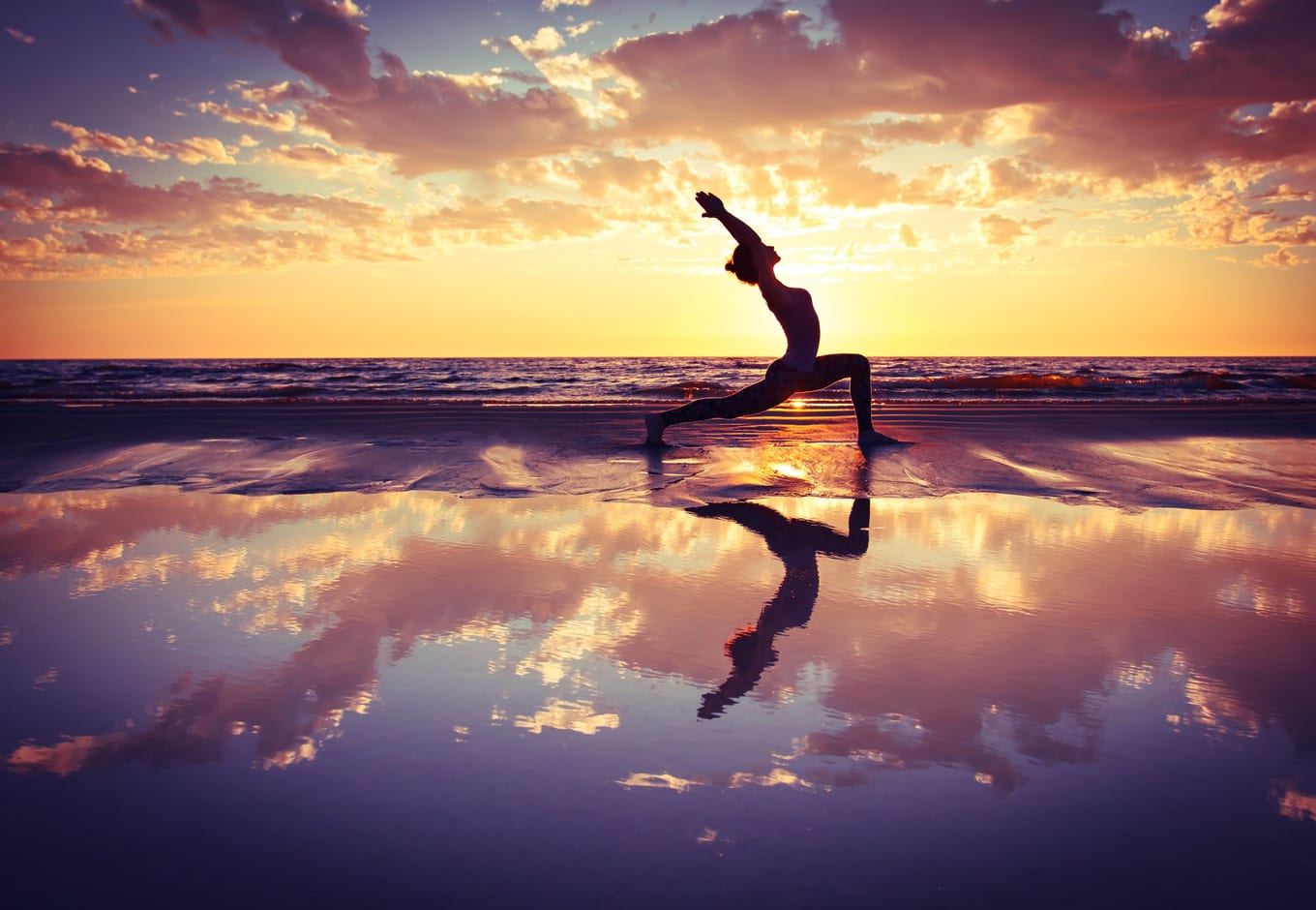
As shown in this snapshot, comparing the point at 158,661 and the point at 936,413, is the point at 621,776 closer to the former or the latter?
the point at 158,661

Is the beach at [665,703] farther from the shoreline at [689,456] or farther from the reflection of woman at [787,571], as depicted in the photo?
the shoreline at [689,456]

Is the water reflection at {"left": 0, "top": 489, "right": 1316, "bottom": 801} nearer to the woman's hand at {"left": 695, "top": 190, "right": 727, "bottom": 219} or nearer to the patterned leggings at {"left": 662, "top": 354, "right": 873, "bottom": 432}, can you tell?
the patterned leggings at {"left": 662, "top": 354, "right": 873, "bottom": 432}

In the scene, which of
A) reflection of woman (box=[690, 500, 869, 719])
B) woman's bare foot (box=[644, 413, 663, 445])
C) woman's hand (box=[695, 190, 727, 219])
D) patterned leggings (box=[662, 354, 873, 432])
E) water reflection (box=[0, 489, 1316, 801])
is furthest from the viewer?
woman's bare foot (box=[644, 413, 663, 445])

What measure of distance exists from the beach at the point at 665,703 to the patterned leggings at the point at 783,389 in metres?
2.70

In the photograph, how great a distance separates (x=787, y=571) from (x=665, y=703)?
150 centimetres

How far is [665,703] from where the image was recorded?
2033mm

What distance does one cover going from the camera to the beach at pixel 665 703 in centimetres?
138

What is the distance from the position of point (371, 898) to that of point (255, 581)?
7.59ft

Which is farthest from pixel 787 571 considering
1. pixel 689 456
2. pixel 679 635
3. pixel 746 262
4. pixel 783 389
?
pixel 746 262

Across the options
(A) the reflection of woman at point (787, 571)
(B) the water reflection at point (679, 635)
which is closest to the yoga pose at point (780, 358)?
(A) the reflection of woman at point (787, 571)

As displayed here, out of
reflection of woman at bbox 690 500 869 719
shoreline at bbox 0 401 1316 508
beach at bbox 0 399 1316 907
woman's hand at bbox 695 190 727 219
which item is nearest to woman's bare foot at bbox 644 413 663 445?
shoreline at bbox 0 401 1316 508

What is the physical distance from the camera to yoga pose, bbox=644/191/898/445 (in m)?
7.13

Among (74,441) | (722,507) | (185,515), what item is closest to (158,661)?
(185,515)

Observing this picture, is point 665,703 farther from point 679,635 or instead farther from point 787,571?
point 787,571
